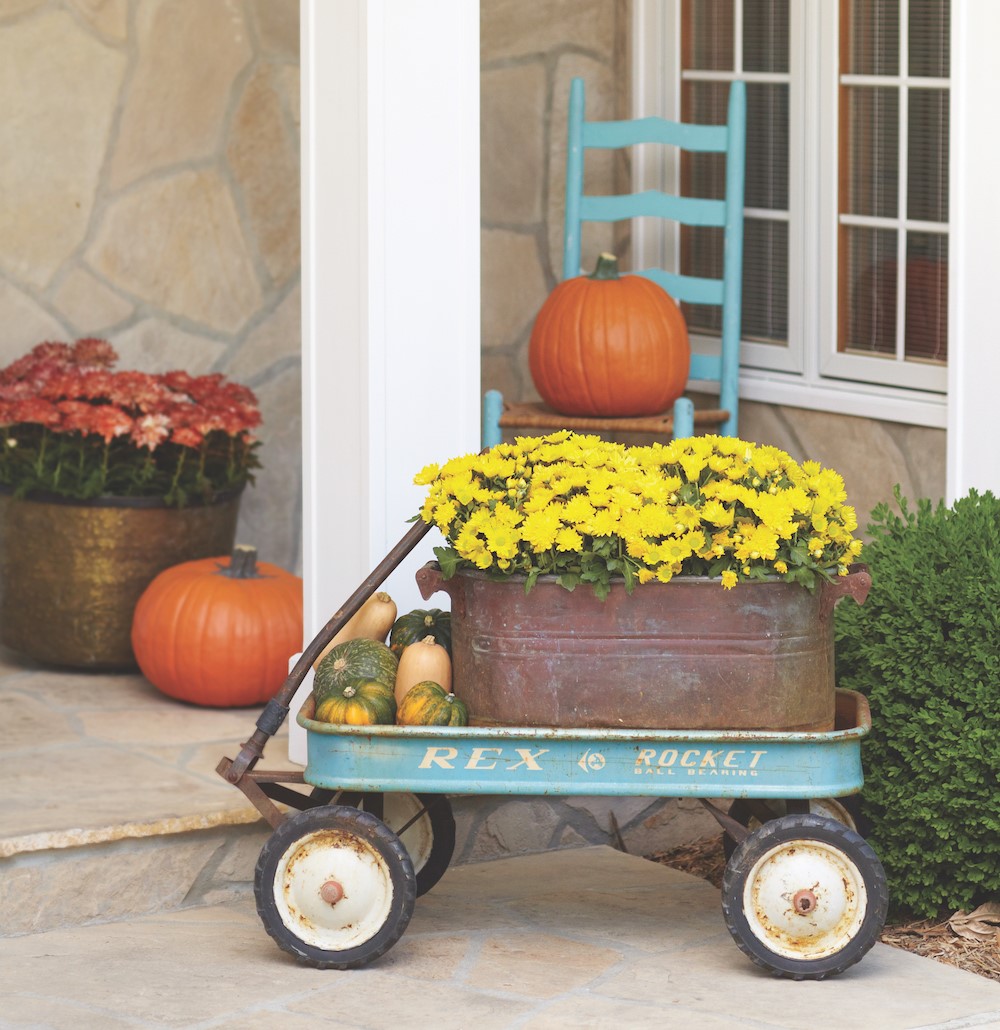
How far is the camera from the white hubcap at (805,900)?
3029mm

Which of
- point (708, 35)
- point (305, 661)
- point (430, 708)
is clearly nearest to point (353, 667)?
point (305, 661)

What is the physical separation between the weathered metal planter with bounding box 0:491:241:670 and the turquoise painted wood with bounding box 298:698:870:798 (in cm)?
180

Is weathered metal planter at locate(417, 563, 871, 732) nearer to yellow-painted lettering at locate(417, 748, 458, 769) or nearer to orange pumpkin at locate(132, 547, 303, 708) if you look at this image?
yellow-painted lettering at locate(417, 748, 458, 769)

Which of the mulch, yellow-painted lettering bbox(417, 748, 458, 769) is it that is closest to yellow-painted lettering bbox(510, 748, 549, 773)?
yellow-painted lettering bbox(417, 748, 458, 769)

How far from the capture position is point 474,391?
3.86m

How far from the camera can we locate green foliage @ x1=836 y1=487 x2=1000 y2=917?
3.26 m

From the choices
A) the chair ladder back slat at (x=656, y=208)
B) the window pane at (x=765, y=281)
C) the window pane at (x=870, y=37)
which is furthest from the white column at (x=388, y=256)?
the window pane at (x=765, y=281)

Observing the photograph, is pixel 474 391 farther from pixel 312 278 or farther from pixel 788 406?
pixel 788 406

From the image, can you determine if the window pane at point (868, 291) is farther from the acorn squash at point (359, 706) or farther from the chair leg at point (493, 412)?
the acorn squash at point (359, 706)

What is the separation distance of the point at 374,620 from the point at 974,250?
1.67 meters

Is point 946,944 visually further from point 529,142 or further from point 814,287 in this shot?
point 529,142

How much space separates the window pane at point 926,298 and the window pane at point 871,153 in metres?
0.15

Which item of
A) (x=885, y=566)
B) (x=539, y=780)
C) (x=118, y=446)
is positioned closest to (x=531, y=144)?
(x=118, y=446)

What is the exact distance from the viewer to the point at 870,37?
15.9ft
